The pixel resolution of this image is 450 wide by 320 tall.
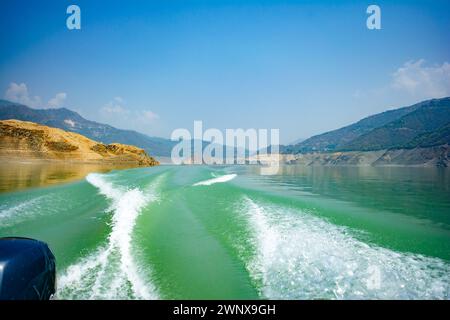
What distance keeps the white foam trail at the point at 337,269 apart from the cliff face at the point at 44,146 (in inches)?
2408

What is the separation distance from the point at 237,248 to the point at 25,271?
498 centimetres

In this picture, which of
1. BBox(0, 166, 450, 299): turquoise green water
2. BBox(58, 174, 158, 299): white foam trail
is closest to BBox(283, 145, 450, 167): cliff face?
BBox(0, 166, 450, 299): turquoise green water

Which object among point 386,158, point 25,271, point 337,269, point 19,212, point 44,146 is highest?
point 44,146

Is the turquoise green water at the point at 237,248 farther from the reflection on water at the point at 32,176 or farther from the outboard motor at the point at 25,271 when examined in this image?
the reflection on water at the point at 32,176

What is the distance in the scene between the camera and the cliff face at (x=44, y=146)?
184 feet

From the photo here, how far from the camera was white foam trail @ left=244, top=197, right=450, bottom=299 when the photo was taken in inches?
209

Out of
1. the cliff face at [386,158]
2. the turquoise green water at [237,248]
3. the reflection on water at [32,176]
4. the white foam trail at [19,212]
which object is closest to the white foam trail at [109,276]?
the turquoise green water at [237,248]

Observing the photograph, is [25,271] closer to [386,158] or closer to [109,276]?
[109,276]

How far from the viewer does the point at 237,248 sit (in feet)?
25.4

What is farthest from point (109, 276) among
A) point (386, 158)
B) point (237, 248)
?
point (386, 158)

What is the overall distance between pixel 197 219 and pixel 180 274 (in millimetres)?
5366

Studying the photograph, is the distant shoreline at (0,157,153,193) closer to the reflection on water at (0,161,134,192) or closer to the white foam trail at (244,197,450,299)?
the reflection on water at (0,161,134,192)

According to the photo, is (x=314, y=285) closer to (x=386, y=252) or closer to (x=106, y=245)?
(x=386, y=252)
